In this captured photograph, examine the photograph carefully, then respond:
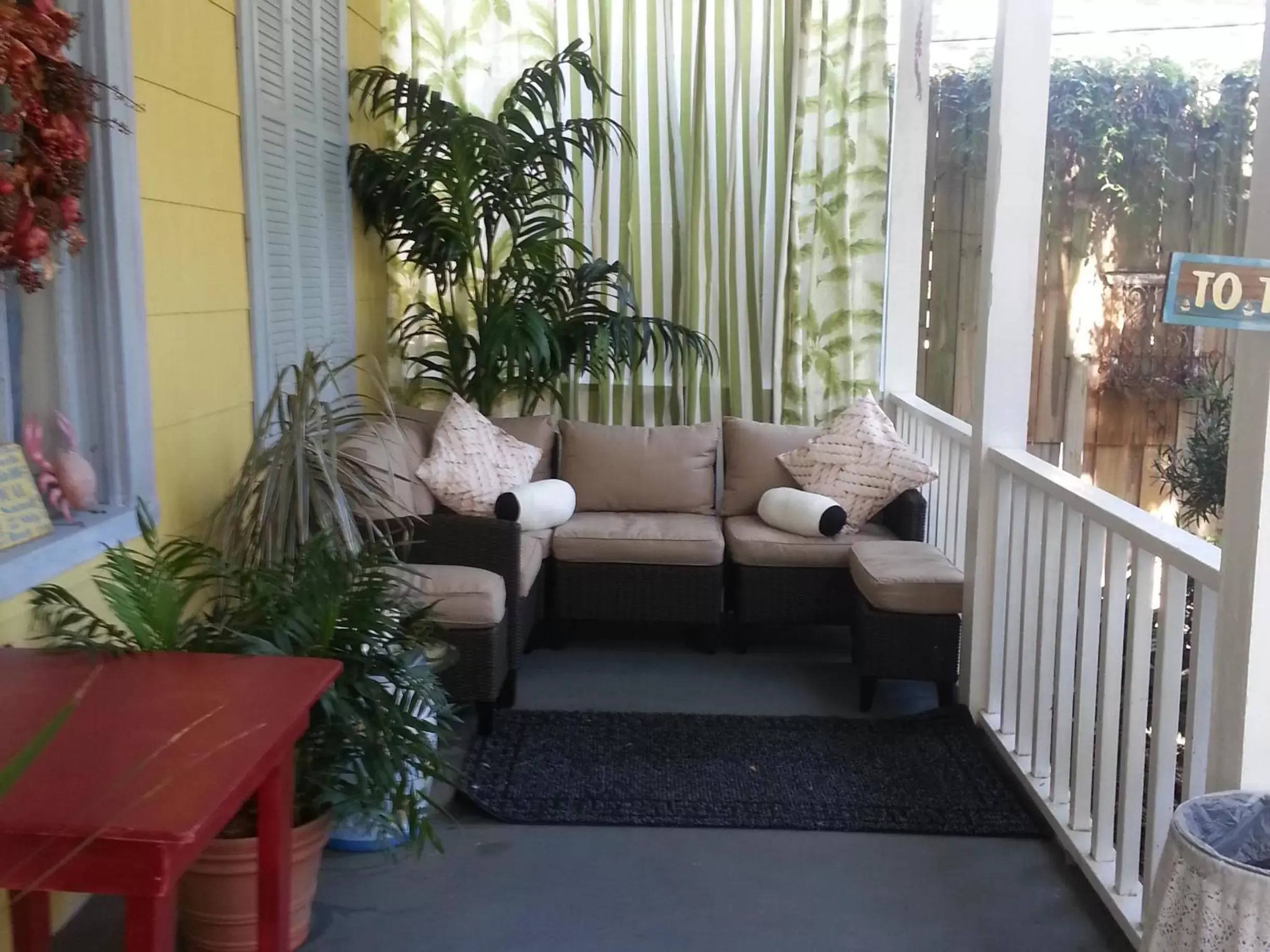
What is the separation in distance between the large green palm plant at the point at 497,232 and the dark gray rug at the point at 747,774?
140 centimetres

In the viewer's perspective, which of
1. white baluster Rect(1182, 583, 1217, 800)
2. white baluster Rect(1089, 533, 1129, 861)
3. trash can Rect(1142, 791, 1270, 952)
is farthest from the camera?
white baluster Rect(1089, 533, 1129, 861)

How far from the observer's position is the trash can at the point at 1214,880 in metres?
1.60

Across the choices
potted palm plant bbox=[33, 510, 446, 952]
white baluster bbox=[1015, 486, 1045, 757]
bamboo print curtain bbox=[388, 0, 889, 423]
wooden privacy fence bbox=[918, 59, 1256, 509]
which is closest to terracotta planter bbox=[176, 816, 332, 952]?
potted palm plant bbox=[33, 510, 446, 952]

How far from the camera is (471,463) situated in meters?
3.95

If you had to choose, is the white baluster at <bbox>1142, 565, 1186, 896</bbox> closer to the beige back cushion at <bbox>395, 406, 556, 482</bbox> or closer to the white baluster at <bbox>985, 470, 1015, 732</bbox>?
the white baluster at <bbox>985, 470, 1015, 732</bbox>

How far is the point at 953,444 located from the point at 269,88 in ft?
8.11

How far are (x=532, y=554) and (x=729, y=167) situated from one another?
6.25 ft

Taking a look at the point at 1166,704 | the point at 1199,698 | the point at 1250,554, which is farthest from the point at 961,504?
the point at 1250,554

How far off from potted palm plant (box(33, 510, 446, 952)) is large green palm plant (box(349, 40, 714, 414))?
188 centimetres

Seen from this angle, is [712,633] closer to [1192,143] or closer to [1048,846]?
[1048,846]

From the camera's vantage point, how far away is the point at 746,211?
4859 millimetres

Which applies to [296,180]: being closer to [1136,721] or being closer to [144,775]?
[144,775]

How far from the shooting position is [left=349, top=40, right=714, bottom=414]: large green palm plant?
4184 millimetres

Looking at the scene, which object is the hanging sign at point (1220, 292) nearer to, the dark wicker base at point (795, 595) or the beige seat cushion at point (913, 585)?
the beige seat cushion at point (913, 585)
